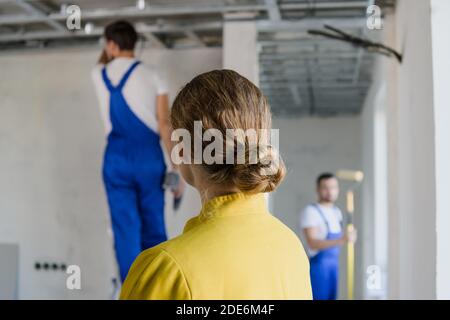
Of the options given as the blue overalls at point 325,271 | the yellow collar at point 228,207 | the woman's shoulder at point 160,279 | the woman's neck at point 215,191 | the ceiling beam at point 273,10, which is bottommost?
the blue overalls at point 325,271

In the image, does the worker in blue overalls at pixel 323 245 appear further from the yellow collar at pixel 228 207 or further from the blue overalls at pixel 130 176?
the yellow collar at pixel 228 207

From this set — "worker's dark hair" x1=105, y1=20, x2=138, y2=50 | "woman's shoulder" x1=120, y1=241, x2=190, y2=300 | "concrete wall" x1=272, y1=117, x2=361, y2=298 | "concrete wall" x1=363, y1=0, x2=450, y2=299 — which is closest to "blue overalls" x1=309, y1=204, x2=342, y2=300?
"concrete wall" x1=363, y1=0, x2=450, y2=299

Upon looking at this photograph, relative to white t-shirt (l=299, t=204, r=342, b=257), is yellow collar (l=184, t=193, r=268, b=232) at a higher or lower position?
higher

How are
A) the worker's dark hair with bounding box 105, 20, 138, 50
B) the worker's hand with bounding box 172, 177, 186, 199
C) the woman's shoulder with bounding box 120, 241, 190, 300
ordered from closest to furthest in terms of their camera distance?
the woman's shoulder with bounding box 120, 241, 190, 300, the worker's dark hair with bounding box 105, 20, 138, 50, the worker's hand with bounding box 172, 177, 186, 199

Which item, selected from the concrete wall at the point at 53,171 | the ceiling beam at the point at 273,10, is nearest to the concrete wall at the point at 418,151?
the ceiling beam at the point at 273,10

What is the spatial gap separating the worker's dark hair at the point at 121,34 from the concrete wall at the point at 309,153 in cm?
662

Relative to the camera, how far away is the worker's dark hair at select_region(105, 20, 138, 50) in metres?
3.49

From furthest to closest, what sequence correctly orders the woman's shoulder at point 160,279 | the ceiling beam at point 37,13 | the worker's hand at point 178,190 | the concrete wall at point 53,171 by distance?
the concrete wall at point 53,171
the ceiling beam at point 37,13
the worker's hand at point 178,190
the woman's shoulder at point 160,279

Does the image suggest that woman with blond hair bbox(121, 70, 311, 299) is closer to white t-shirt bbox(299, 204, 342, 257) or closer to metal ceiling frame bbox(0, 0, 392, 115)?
metal ceiling frame bbox(0, 0, 392, 115)

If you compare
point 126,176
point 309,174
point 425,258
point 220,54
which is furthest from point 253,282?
point 309,174

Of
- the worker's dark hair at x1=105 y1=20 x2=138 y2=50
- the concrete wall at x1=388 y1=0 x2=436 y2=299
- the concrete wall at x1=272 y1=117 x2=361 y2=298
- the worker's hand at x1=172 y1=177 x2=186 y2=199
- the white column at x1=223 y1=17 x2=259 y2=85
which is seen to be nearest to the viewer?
the concrete wall at x1=388 y1=0 x2=436 y2=299

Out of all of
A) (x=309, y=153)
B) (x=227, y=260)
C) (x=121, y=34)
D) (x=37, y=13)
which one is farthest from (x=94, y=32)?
(x=309, y=153)

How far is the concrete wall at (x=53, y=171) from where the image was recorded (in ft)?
15.6

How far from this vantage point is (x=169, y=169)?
3.90m
